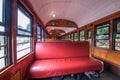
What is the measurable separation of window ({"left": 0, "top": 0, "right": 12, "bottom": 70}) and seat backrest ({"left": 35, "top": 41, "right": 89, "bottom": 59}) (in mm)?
1379

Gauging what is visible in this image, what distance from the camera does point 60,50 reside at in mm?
2934

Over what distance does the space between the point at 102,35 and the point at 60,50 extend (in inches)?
87.2

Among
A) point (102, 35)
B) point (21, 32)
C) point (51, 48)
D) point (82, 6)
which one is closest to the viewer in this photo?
point (21, 32)

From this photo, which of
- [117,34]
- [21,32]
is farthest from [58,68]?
[117,34]

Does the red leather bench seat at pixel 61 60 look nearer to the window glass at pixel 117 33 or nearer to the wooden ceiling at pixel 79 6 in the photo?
the window glass at pixel 117 33

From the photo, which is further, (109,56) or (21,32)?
(109,56)

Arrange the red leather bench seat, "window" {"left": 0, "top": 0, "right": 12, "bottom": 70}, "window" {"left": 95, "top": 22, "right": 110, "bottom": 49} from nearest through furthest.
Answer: "window" {"left": 0, "top": 0, "right": 12, "bottom": 70} → the red leather bench seat → "window" {"left": 95, "top": 22, "right": 110, "bottom": 49}

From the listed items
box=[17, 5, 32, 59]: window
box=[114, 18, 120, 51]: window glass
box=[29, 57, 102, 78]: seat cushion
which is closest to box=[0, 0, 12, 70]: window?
box=[17, 5, 32, 59]: window

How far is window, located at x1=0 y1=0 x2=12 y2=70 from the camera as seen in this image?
1344 millimetres

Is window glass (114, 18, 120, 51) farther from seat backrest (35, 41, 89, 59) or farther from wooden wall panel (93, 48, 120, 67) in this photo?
seat backrest (35, 41, 89, 59)

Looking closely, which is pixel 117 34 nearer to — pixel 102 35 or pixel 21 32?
pixel 102 35

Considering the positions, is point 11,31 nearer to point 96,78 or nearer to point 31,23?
point 31,23

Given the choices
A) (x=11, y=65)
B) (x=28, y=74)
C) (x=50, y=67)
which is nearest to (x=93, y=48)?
(x=50, y=67)

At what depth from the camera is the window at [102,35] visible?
3.62 metres
